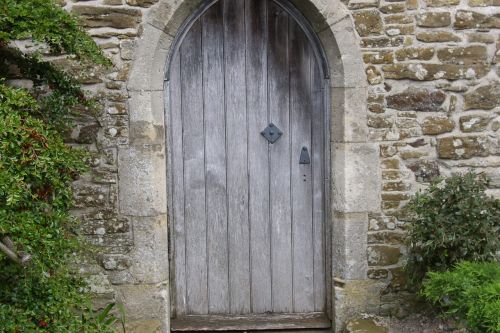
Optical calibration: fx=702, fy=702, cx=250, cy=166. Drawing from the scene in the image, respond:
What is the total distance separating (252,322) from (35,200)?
2246 millimetres

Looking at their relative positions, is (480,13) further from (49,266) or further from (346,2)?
(49,266)

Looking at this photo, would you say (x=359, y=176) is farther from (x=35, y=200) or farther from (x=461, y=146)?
(x=35, y=200)

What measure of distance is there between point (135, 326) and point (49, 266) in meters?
1.55

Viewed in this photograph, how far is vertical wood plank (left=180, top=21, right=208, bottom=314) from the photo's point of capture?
513 centimetres

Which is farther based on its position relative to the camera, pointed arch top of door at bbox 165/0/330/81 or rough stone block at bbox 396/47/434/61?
pointed arch top of door at bbox 165/0/330/81

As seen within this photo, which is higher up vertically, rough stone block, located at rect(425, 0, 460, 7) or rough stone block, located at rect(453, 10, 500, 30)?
rough stone block, located at rect(425, 0, 460, 7)

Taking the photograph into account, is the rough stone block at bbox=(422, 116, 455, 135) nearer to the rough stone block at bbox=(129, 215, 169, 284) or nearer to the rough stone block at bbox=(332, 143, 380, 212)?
the rough stone block at bbox=(332, 143, 380, 212)

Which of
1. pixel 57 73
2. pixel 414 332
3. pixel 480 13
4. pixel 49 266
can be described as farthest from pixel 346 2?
pixel 49 266

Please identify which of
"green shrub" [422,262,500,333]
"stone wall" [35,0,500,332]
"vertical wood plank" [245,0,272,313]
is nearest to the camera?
"green shrub" [422,262,500,333]

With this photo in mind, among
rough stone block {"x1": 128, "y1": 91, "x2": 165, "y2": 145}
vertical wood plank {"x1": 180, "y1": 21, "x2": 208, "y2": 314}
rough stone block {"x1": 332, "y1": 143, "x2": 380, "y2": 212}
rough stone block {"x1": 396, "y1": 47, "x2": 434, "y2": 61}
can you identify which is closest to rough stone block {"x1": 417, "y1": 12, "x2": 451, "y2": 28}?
rough stone block {"x1": 396, "y1": 47, "x2": 434, "y2": 61}

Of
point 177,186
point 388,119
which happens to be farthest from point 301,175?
point 177,186

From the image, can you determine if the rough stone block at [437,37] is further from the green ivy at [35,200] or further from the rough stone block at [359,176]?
the green ivy at [35,200]

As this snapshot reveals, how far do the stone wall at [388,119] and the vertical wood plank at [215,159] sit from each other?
0.45m

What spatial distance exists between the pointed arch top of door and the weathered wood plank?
5.96 feet
